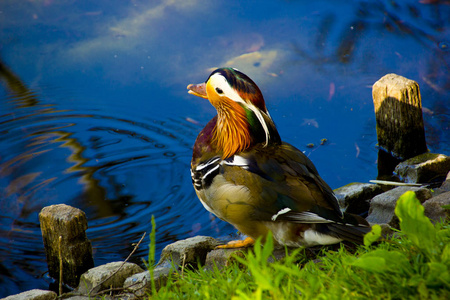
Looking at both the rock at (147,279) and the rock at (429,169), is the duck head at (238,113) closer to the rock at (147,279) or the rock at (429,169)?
the rock at (147,279)

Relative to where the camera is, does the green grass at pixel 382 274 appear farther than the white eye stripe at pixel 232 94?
No

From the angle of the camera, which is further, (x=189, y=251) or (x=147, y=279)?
(x=189, y=251)

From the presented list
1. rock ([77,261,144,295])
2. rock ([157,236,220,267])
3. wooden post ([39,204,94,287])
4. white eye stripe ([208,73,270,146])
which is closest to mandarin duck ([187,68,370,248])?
white eye stripe ([208,73,270,146])

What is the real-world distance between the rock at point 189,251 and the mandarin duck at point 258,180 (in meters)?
0.47

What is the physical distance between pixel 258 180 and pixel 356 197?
1687 mm

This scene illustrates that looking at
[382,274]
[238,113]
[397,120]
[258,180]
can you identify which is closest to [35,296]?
[258,180]

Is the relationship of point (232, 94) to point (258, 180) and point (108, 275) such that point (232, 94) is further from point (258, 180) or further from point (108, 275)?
point (108, 275)

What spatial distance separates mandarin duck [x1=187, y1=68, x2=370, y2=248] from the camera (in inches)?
104

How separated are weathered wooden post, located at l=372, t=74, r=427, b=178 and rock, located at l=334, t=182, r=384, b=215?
0.89 m

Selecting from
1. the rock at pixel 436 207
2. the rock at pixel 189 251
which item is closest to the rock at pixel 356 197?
the rock at pixel 436 207

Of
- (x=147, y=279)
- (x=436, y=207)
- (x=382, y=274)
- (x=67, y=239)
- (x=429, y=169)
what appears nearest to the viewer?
(x=382, y=274)

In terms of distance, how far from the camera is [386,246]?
2.09 m

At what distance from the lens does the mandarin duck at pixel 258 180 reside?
8.66 feet

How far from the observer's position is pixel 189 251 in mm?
3227
